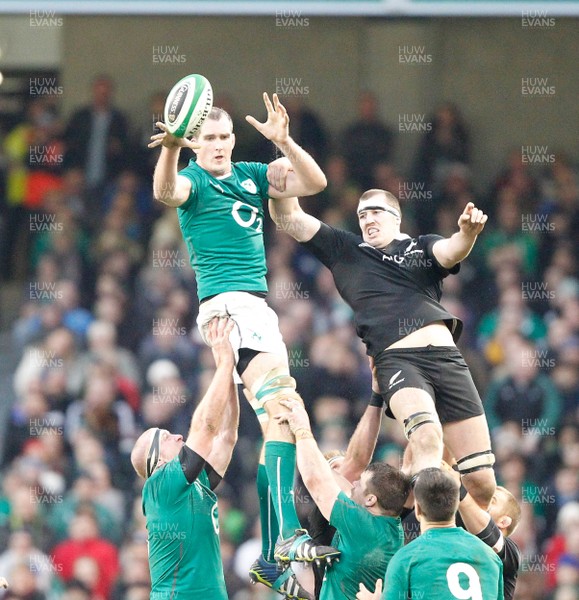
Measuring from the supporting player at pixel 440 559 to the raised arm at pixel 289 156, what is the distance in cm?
202

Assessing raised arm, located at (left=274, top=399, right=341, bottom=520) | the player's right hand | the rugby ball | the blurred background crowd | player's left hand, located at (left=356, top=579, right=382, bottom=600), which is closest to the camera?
Answer: player's left hand, located at (left=356, top=579, right=382, bottom=600)

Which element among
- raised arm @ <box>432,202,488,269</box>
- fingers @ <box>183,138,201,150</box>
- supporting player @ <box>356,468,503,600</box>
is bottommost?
supporting player @ <box>356,468,503,600</box>

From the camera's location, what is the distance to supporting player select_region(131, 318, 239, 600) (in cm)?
719

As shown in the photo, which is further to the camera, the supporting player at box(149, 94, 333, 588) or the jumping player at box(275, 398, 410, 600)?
the supporting player at box(149, 94, 333, 588)

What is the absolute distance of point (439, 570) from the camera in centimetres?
610

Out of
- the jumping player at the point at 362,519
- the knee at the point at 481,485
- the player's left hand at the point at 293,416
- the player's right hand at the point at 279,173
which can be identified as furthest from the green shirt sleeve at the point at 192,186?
the knee at the point at 481,485

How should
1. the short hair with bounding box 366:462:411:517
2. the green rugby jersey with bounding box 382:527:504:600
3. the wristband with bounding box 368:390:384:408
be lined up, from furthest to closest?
the wristband with bounding box 368:390:384:408, the short hair with bounding box 366:462:411:517, the green rugby jersey with bounding box 382:527:504:600

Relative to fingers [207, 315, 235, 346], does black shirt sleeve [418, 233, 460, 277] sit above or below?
above

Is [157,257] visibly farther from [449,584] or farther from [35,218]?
[449,584]

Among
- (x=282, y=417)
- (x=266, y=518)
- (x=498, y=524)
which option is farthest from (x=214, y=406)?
(x=498, y=524)

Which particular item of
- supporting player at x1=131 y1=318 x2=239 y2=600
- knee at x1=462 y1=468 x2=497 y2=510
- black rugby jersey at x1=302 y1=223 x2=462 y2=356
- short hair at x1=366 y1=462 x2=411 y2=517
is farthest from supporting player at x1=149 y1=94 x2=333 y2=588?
knee at x1=462 y1=468 x2=497 y2=510

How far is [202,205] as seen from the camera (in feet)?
25.0

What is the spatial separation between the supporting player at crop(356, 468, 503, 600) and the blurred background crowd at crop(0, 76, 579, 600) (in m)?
5.11

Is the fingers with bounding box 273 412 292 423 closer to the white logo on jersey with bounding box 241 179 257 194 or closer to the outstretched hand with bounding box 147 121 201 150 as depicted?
the white logo on jersey with bounding box 241 179 257 194
